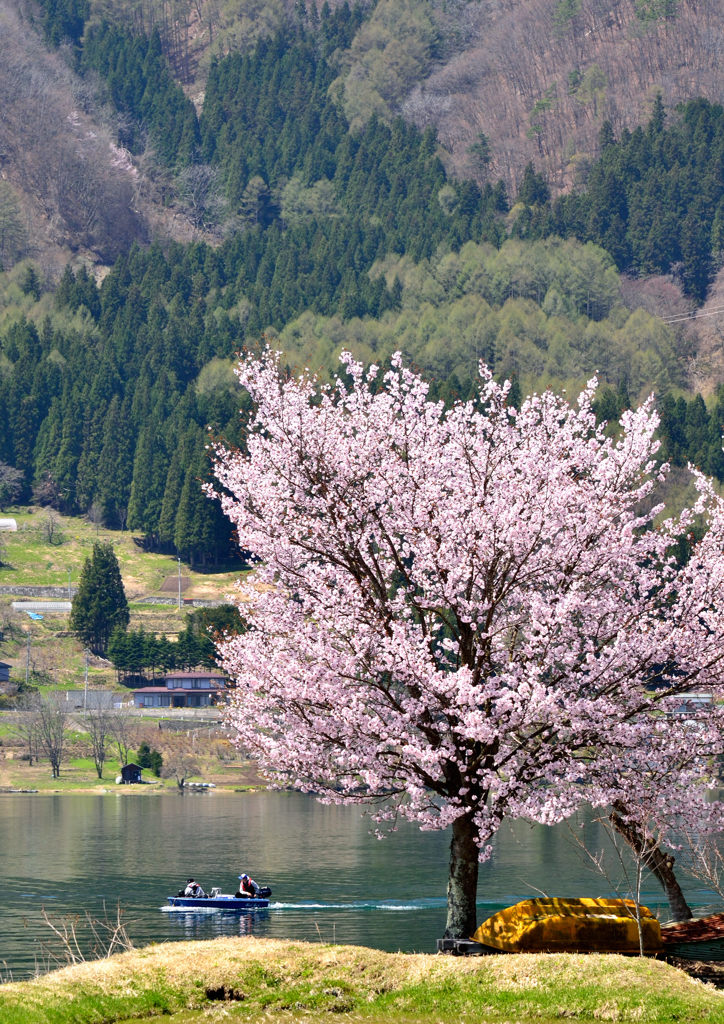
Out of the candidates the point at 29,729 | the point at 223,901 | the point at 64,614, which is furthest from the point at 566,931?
the point at 64,614

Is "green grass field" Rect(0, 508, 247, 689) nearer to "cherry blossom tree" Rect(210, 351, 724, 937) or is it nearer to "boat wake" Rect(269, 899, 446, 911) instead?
"boat wake" Rect(269, 899, 446, 911)

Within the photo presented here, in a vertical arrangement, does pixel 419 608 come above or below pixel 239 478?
below

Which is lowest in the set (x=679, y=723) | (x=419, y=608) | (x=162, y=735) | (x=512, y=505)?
(x=162, y=735)

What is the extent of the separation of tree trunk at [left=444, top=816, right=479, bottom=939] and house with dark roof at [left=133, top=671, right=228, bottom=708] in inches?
4847

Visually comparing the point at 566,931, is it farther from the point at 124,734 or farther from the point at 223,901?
the point at 124,734

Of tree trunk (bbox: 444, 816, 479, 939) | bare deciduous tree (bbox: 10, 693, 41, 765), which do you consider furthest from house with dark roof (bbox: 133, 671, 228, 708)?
tree trunk (bbox: 444, 816, 479, 939)

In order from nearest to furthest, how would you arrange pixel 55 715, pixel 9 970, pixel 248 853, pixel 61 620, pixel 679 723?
pixel 679 723, pixel 9 970, pixel 248 853, pixel 55 715, pixel 61 620

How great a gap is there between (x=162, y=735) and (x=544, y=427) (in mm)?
113357

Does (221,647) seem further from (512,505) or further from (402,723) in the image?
(512,505)

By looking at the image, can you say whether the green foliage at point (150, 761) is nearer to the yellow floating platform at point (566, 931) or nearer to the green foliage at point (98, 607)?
the green foliage at point (98, 607)

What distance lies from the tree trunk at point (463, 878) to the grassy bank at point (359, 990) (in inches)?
112

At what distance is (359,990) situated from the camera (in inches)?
940

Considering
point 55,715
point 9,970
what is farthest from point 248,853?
point 55,715

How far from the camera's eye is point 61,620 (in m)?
173
